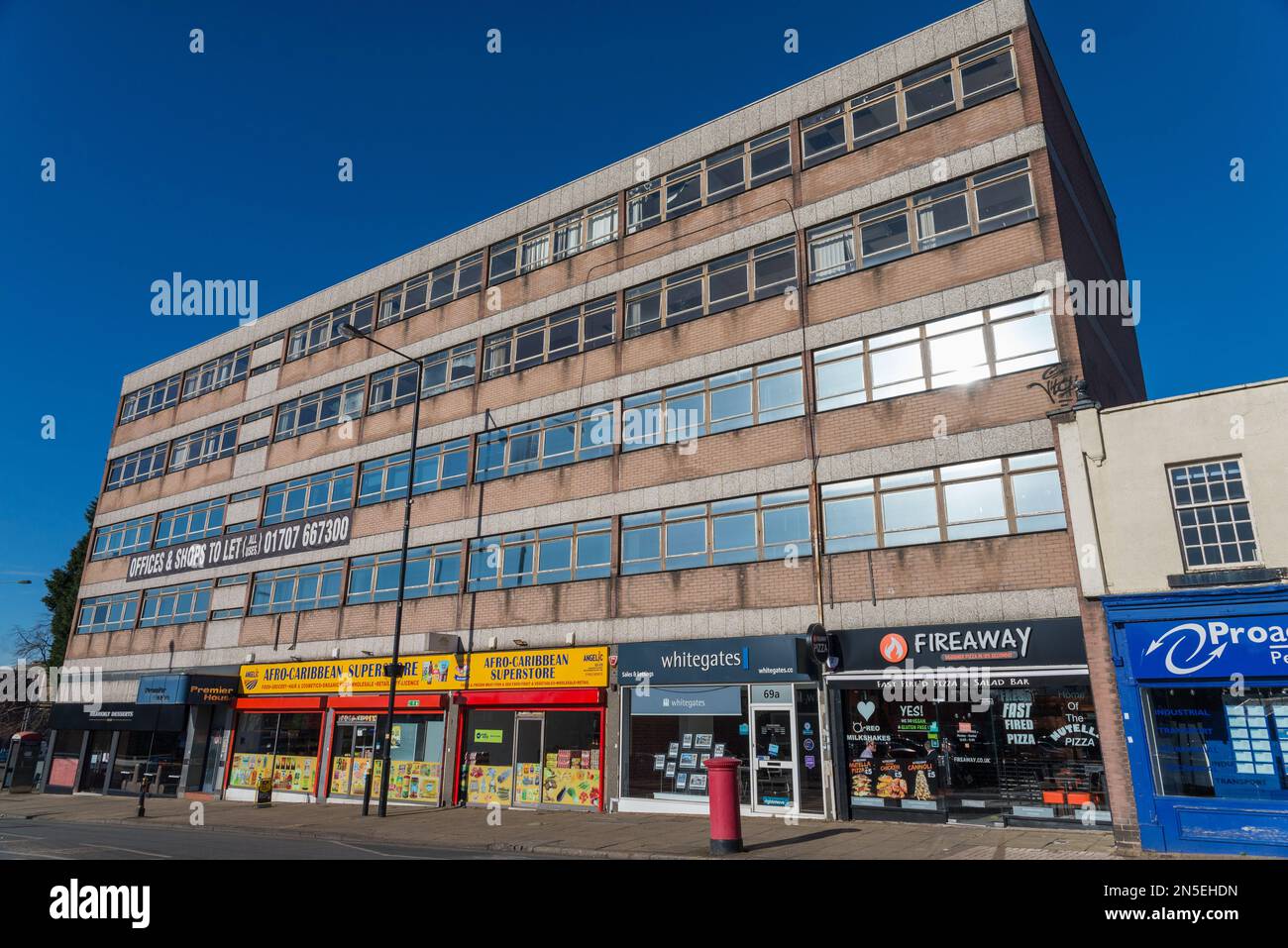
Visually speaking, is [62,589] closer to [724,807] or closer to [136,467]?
[136,467]

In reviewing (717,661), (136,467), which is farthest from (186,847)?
(136,467)

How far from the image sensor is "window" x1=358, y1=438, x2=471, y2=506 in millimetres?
27891

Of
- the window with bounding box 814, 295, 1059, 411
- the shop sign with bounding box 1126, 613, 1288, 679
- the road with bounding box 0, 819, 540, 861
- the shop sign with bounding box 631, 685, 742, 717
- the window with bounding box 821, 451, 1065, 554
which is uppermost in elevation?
the window with bounding box 814, 295, 1059, 411

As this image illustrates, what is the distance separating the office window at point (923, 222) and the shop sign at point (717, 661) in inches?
379

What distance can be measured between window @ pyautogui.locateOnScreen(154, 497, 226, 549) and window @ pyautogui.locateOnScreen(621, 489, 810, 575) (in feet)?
69.7

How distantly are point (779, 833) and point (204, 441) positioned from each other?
3239cm

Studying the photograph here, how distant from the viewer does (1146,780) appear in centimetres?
1368

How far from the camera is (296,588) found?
102 feet

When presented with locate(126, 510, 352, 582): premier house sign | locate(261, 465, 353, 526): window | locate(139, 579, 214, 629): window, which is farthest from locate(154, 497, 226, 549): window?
locate(261, 465, 353, 526): window

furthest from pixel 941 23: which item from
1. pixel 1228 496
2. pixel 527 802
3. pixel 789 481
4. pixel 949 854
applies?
pixel 527 802

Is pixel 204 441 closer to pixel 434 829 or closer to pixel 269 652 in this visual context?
pixel 269 652

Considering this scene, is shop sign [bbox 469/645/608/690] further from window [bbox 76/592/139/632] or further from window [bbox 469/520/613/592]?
window [bbox 76/592/139/632]

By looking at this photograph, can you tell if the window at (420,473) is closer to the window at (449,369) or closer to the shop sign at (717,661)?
the window at (449,369)

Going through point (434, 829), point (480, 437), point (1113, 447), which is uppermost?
point (480, 437)
